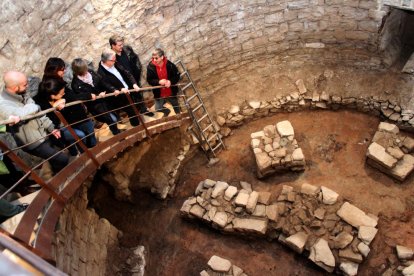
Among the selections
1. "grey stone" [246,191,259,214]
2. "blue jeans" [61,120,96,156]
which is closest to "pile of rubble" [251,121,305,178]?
"grey stone" [246,191,259,214]

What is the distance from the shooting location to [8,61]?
557 centimetres

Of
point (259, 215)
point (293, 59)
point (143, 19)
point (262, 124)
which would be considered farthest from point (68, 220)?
point (293, 59)

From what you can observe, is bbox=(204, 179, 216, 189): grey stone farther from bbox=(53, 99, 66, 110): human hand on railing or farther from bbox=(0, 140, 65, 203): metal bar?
bbox=(53, 99, 66, 110): human hand on railing

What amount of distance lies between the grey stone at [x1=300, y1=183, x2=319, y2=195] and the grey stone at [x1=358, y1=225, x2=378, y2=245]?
105 centimetres

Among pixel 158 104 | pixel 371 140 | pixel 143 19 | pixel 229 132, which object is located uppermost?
pixel 143 19

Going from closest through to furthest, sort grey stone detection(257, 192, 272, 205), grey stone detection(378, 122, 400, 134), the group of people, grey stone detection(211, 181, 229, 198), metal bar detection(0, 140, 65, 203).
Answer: metal bar detection(0, 140, 65, 203), the group of people, grey stone detection(257, 192, 272, 205), grey stone detection(211, 181, 229, 198), grey stone detection(378, 122, 400, 134)

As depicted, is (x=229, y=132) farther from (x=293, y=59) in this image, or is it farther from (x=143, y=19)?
(x=143, y=19)

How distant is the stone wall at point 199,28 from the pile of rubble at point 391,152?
75.7 inches

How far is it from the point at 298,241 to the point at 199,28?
4816mm

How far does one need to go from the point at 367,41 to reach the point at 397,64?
0.87 metres

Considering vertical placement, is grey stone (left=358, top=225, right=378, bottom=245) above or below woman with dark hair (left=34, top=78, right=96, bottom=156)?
below

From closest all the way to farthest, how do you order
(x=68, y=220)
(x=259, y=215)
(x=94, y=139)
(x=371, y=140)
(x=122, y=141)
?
(x=68, y=220) → (x=94, y=139) → (x=122, y=141) → (x=259, y=215) → (x=371, y=140)

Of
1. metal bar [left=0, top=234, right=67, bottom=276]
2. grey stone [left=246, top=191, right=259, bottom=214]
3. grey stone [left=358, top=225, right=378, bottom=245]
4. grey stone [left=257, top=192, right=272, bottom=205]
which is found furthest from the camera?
grey stone [left=257, top=192, right=272, bottom=205]

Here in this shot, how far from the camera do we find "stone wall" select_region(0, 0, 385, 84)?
6129 mm
